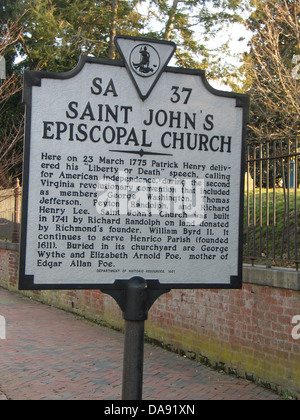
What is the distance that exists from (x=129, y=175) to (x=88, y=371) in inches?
176

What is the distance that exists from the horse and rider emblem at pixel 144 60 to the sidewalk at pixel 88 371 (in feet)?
12.6

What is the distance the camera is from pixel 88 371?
7.04m

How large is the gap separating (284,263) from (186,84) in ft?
12.4

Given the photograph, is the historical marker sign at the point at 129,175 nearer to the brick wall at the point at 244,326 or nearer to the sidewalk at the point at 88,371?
the brick wall at the point at 244,326

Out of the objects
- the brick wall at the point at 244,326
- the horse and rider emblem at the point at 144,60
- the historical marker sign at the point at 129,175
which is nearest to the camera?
the historical marker sign at the point at 129,175

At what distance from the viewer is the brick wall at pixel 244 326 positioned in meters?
6.04

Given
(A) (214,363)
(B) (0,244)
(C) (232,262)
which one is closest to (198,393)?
(A) (214,363)

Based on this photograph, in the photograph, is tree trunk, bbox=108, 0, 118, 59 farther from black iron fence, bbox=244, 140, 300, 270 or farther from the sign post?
the sign post

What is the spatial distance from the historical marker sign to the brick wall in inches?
114

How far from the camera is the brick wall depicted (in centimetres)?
604

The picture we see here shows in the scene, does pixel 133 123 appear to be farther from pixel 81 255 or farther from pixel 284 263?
pixel 284 263

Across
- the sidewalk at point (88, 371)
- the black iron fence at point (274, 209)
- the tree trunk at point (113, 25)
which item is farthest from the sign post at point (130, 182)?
the tree trunk at point (113, 25)

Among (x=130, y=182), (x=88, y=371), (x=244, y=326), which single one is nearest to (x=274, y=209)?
(x=244, y=326)

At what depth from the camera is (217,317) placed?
7230mm
